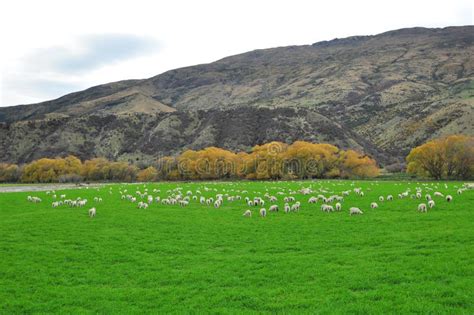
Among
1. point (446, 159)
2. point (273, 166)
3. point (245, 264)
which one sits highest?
point (446, 159)

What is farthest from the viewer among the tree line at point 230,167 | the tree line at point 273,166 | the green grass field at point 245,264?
the tree line at point 230,167

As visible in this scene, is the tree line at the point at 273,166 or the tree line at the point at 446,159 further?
the tree line at the point at 273,166

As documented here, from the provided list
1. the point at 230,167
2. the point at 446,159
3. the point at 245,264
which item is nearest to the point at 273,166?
the point at 230,167

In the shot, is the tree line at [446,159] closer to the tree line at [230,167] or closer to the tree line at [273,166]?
the tree line at [273,166]

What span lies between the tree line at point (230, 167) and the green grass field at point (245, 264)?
67.2m

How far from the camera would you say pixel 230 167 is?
10312 cm

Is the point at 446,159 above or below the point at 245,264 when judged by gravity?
above

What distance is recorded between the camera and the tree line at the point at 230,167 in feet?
306

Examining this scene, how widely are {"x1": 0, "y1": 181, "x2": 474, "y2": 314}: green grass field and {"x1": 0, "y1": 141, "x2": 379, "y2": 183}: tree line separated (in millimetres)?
67222

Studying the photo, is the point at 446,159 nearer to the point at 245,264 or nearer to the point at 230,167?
the point at 230,167

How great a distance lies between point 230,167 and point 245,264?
3441 inches

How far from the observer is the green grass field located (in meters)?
11.9

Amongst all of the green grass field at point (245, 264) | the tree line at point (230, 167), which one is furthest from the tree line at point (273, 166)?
the green grass field at point (245, 264)

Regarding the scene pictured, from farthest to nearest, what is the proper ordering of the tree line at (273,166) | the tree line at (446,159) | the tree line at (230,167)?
the tree line at (230,167) → the tree line at (273,166) → the tree line at (446,159)
